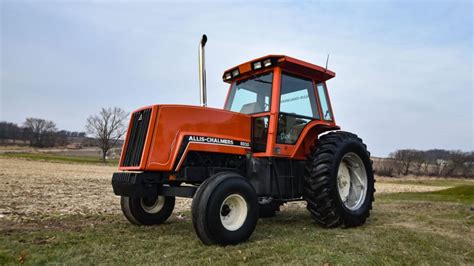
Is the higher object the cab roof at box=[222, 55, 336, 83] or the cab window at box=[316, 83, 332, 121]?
the cab roof at box=[222, 55, 336, 83]

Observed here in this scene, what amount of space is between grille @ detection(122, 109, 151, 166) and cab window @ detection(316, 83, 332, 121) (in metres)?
3.35

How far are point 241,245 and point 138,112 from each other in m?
2.43

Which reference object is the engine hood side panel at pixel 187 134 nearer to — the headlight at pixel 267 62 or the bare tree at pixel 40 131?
the headlight at pixel 267 62

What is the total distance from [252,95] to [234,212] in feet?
7.82

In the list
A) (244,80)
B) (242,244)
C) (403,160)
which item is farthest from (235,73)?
(403,160)

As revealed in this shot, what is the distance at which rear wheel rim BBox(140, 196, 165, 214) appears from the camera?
6.39 metres

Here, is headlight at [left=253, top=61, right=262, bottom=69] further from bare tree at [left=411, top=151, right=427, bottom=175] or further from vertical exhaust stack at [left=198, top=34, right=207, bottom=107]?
bare tree at [left=411, top=151, right=427, bottom=175]

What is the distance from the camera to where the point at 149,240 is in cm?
508

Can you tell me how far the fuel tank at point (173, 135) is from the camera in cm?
516

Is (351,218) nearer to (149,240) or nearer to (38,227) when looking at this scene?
(149,240)

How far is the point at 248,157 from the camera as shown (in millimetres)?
6070

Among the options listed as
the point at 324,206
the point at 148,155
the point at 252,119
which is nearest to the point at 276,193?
the point at 324,206

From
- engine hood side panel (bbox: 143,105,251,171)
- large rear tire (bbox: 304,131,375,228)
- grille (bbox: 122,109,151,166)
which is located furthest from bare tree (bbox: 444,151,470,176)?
grille (bbox: 122,109,151,166)

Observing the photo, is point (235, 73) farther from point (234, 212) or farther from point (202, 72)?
point (234, 212)
